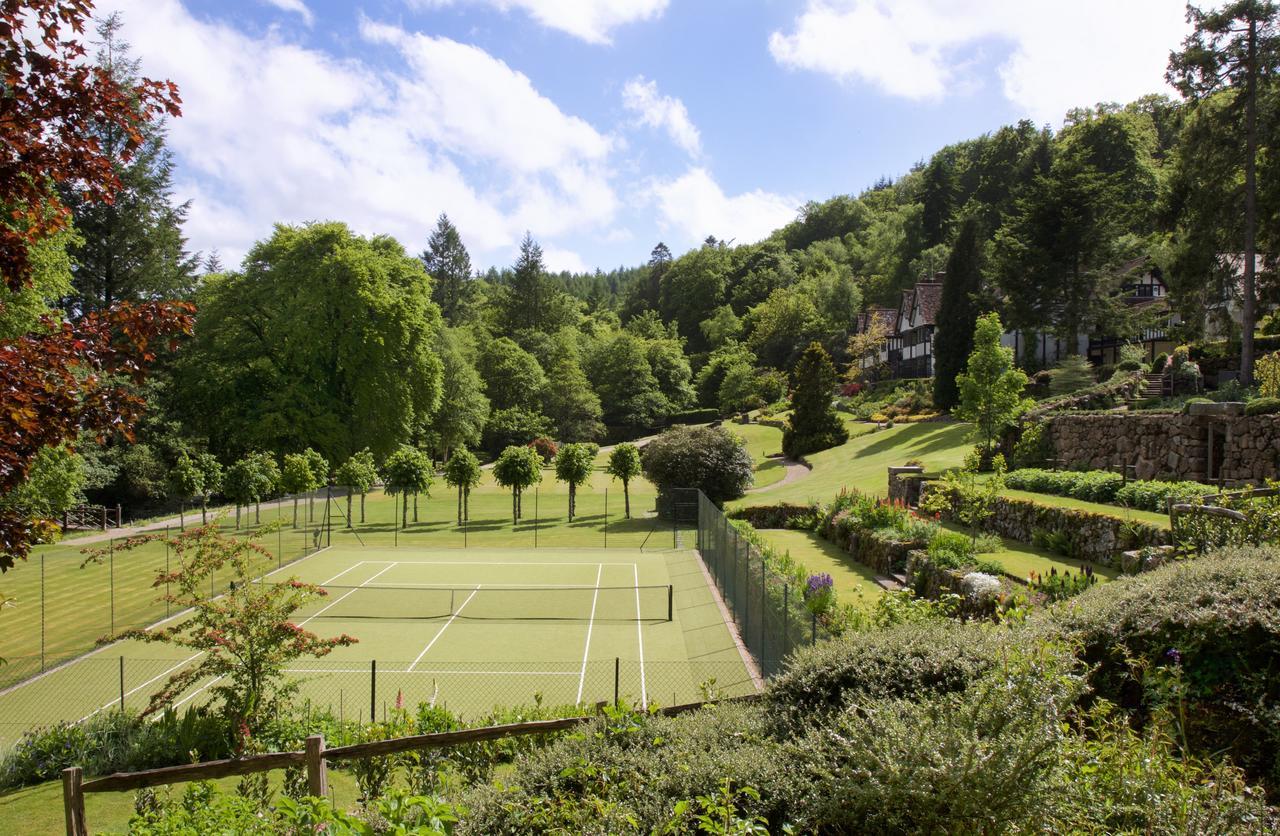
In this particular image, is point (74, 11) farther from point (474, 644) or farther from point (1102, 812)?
point (474, 644)

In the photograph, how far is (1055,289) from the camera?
43281 mm

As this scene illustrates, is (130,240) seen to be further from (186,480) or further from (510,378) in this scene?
(510,378)

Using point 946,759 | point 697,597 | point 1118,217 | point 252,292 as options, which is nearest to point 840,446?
point 1118,217

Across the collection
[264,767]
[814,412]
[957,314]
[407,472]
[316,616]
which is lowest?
[316,616]

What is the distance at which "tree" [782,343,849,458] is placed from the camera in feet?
155

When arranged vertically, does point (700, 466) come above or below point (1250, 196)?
below

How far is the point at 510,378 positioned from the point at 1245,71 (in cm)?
5365

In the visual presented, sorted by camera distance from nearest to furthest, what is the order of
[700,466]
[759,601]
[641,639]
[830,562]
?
[759,601], [641,639], [830,562], [700,466]

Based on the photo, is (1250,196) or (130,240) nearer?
(1250,196)

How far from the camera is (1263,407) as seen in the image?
21531mm

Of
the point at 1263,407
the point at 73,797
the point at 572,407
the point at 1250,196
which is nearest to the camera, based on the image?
the point at 73,797

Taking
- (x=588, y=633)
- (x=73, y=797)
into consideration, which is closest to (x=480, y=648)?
(x=588, y=633)

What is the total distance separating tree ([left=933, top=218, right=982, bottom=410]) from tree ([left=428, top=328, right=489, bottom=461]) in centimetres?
3272

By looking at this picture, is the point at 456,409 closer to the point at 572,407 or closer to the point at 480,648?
the point at 572,407
